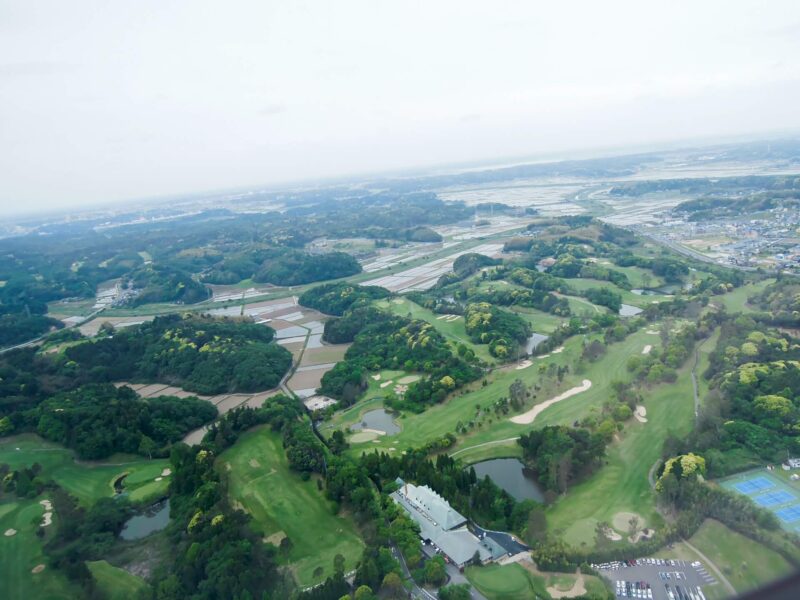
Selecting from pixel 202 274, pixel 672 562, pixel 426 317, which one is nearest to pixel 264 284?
pixel 202 274

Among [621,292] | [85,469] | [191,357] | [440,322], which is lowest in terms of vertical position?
[85,469]

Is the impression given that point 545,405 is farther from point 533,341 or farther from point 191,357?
point 191,357

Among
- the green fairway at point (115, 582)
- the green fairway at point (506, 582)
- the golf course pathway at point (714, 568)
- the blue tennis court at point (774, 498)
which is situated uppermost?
the blue tennis court at point (774, 498)

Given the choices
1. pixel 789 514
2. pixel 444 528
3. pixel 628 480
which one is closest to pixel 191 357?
pixel 444 528

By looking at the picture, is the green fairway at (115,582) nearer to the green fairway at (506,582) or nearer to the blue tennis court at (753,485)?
the green fairway at (506,582)

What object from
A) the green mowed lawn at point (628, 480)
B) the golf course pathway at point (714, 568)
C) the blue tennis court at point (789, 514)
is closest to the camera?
the golf course pathway at point (714, 568)

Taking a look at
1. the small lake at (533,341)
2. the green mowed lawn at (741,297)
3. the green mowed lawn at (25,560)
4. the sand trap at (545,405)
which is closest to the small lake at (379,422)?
the sand trap at (545,405)
